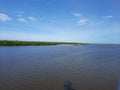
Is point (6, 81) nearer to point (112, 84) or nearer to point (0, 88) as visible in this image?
point (0, 88)

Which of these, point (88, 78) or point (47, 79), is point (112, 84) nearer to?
point (88, 78)

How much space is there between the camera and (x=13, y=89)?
797 centimetres

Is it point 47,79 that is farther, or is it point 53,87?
point 47,79

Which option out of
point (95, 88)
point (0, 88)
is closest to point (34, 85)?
Result: point (0, 88)

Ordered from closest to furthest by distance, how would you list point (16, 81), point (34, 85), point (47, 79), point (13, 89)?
point (13, 89) < point (34, 85) < point (16, 81) < point (47, 79)

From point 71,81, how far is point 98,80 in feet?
5.73

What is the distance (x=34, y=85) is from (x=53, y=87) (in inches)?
44.8

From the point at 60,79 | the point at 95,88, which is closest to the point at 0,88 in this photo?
the point at 60,79

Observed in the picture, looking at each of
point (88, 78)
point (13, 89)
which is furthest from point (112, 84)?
point (13, 89)

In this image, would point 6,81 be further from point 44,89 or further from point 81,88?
point 81,88

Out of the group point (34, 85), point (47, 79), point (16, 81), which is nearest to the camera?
point (34, 85)

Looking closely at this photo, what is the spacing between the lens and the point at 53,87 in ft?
27.4

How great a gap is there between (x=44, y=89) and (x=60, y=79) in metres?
1.98

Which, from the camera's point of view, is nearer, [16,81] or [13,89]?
[13,89]
